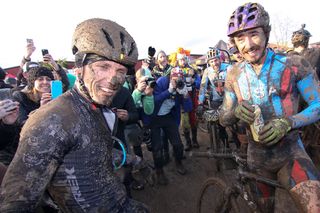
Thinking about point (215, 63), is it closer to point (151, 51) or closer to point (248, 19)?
point (151, 51)

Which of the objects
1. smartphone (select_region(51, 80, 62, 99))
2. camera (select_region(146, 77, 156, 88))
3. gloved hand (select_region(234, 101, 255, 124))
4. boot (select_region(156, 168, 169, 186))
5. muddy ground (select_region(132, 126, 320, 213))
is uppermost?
smartphone (select_region(51, 80, 62, 99))

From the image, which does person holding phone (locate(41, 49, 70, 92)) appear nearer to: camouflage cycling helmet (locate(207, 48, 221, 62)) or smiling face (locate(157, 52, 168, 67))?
smiling face (locate(157, 52, 168, 67))

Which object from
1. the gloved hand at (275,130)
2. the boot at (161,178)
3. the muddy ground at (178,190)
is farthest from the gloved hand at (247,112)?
the boot at (161,178)

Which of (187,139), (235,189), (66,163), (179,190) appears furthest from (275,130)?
(187,139)

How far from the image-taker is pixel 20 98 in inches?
146

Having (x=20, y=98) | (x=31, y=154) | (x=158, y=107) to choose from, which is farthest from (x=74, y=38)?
(x=158, y=107)

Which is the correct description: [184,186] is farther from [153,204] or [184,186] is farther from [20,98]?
[20,98]

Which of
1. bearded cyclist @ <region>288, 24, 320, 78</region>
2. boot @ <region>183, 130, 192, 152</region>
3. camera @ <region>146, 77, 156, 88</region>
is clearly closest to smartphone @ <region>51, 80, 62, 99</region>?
camera @ <region>146, 77, 156, 88</region>

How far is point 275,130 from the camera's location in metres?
2.32

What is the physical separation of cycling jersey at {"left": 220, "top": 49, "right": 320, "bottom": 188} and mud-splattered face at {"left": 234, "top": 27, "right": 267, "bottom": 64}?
0.15 meters

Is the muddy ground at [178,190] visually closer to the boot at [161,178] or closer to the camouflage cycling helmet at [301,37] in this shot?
the boot at [161,178]

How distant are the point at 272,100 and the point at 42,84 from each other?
128 inches

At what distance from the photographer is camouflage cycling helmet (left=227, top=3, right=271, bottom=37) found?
2.65 m

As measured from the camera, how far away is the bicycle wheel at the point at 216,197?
3162 millimetres
